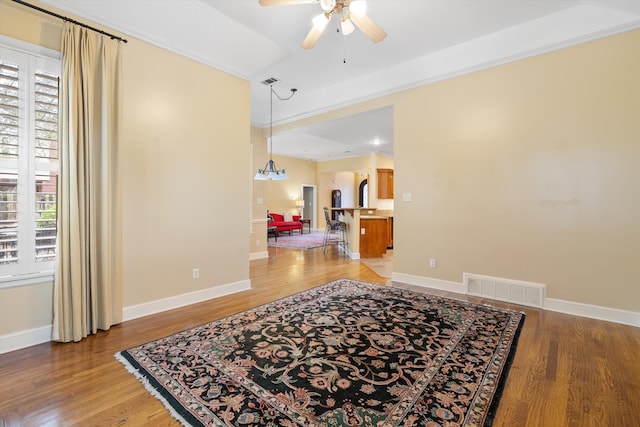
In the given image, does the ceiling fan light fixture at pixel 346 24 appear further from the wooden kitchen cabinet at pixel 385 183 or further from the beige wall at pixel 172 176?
the wooden kitchen cabinet at pixel 385 183

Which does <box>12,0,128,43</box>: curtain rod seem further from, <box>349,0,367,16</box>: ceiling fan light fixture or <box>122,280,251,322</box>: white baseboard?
<box>122,280,251,322</box>: white baseboard

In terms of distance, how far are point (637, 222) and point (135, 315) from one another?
5121 millimetres

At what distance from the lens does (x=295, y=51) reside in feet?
12.6

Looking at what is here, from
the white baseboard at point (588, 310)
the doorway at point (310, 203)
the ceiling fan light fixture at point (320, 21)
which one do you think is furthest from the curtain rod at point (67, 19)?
the doorway at point (310, 203)

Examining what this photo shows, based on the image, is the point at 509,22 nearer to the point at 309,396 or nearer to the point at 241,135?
the point at 241,135

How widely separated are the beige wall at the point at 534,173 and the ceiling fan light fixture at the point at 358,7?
2.14 meters

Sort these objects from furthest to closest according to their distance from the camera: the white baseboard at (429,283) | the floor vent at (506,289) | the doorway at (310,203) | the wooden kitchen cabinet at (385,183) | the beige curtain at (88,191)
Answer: the doorway at (310,203), the wooden kitchen cabinet at (385,183), the white baseboard at (429,283), the floor vent at (506,289), the beige curtain at (88,191)

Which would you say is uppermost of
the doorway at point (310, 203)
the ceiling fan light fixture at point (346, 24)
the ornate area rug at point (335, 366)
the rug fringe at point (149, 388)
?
the ceiling fan light fixture at point (346, 24)

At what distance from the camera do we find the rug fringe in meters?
1.56

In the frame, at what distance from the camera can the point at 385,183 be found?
9.29m

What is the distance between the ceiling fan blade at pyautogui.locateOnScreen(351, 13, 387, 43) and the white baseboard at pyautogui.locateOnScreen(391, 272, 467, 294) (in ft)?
A: 10.3

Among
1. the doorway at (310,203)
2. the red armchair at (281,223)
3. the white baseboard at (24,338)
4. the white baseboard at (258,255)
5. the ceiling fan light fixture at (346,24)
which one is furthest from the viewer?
the doorway at (310,203)

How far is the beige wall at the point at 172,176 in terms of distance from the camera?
2.47 meters

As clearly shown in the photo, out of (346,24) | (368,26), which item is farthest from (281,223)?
(368,26)
